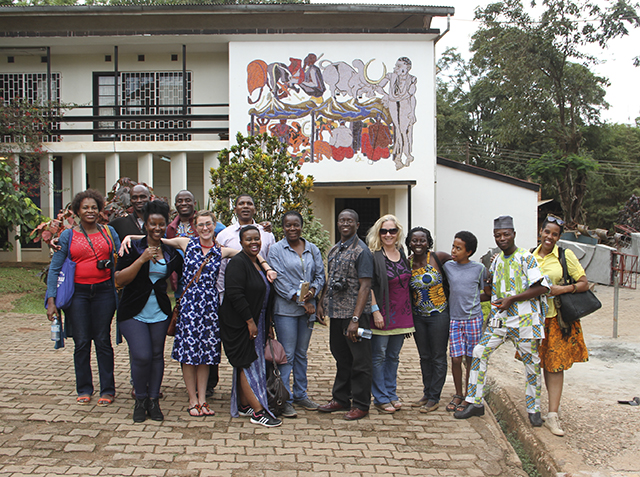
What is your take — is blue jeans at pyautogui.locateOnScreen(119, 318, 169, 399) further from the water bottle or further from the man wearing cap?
the man wearing cap

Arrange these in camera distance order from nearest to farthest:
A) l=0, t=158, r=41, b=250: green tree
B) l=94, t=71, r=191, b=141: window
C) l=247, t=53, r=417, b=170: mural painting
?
l=0, t=158, r=41, b=250: green tree
l=247, t=53, r=417, b=170: mural painting
l=94, t=71, r=191, b=141: window

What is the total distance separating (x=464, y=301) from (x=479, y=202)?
1198 cm

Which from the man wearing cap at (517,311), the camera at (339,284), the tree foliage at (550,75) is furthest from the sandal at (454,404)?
the tree foliage at (550,75)

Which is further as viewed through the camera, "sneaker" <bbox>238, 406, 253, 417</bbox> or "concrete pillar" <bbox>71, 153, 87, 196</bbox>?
"concrete pillar" <bbox>71, 153, 87, 196</bbox>

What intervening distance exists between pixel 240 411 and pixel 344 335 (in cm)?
120

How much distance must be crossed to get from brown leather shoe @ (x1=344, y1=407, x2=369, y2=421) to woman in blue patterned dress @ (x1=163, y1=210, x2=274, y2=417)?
1322 millimetres

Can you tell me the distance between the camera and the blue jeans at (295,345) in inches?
194

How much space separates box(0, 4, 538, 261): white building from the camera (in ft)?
45.9

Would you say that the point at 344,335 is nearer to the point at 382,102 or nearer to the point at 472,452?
the point at 472,452

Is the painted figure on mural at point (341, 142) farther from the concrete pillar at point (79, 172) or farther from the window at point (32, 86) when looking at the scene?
the window at point (32, 86)

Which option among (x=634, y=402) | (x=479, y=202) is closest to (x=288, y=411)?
(x=634, y=402)

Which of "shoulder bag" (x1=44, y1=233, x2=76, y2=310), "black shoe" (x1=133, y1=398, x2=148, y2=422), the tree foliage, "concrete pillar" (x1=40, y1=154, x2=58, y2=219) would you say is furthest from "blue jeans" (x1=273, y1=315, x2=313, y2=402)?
the tree foliage

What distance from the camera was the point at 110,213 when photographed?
8.77 metres

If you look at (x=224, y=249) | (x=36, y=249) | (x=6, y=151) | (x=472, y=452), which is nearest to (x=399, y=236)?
(x=224, y=249)
